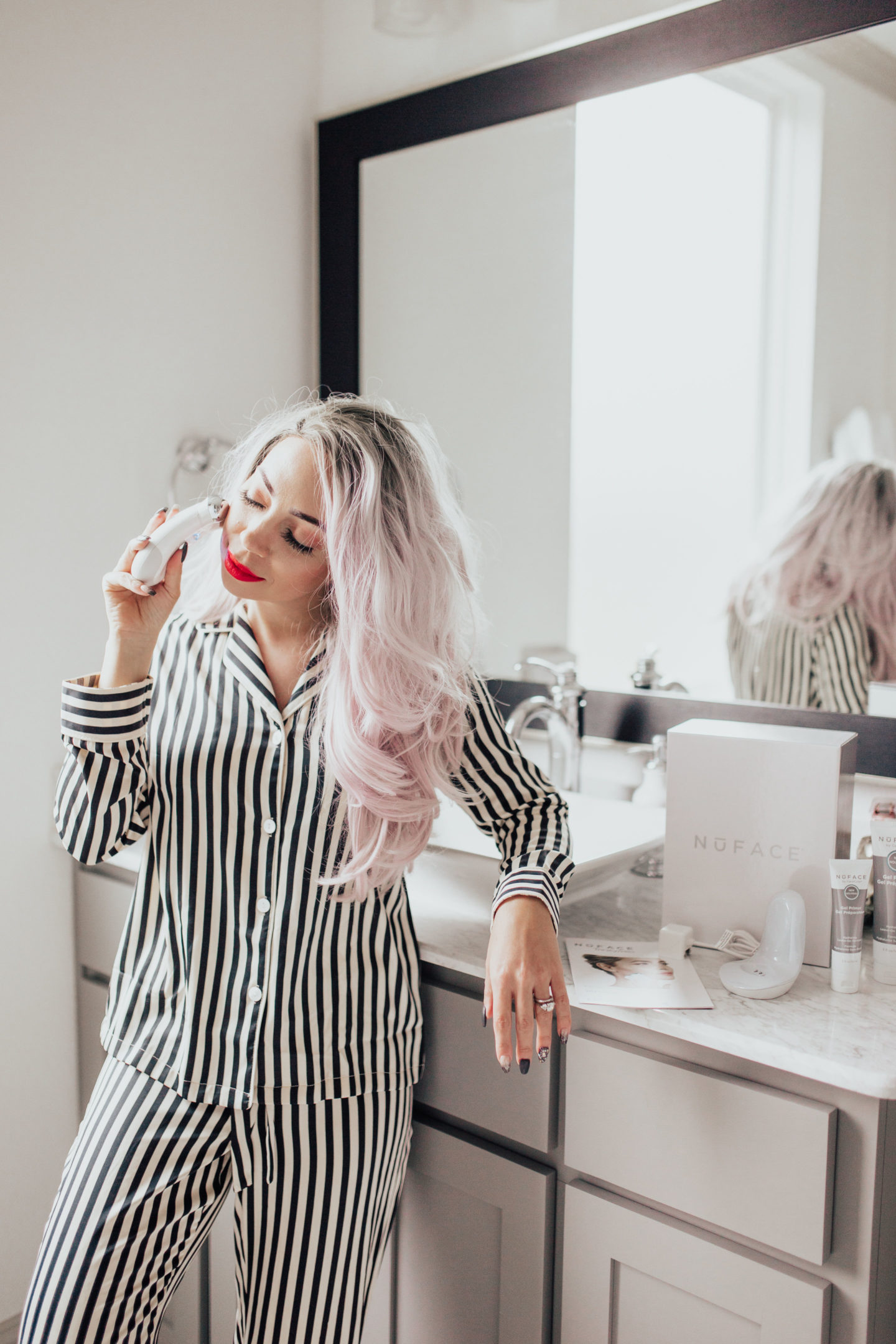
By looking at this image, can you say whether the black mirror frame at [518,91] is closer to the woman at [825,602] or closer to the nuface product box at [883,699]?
the woman at [825,602]

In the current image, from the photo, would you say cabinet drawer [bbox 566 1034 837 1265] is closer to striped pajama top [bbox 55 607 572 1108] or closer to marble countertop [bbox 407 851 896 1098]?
marble countertop [bbox 407 851 896 1098]

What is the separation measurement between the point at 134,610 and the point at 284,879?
308mm

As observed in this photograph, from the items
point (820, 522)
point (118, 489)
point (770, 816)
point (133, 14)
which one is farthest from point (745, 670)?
point (133, 14)

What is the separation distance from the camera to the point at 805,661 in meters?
1.48

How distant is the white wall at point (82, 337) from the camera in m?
1.56

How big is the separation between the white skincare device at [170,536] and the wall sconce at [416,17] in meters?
1.13

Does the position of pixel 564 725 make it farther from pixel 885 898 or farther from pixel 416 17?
pixel 416 17

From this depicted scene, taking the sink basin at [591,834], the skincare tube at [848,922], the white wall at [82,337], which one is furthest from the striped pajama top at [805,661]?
the white wall at [82,337]

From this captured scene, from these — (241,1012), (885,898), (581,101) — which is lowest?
(241,1012)

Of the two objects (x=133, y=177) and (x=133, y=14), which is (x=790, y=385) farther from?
(x=133, y=14)

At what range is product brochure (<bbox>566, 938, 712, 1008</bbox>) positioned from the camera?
104 centimetres

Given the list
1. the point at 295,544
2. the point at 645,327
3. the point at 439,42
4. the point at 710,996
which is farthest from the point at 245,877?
the point at 439,42

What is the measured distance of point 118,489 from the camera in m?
1.71

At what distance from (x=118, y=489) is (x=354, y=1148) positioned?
110 centimetres
